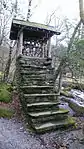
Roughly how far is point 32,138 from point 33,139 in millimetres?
53

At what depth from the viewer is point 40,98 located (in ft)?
19.9

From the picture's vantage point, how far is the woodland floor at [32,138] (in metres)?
4.31

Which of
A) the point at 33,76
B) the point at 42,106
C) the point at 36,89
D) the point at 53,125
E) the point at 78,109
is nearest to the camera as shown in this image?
the point at 53,125

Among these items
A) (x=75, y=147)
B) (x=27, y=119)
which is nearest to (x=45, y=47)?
(x=27, y=119)

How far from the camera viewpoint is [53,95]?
6266 mm

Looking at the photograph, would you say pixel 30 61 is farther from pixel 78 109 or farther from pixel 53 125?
pixel 53 125

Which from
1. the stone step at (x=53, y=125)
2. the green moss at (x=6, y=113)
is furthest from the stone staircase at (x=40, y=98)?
the green moss at (x=6, y=113)

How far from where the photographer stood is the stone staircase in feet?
17.2

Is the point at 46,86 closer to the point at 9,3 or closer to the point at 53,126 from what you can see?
the point at 53,126

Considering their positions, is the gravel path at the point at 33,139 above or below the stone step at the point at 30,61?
below

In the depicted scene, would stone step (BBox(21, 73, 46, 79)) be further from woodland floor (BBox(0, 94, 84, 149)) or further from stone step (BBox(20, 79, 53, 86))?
woodland floor (BBox(0, 94, 84, 149))

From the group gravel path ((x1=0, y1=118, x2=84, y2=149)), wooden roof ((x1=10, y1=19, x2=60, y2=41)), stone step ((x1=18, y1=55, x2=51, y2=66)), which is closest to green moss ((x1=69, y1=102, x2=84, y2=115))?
gravel path ((x1=0, y1=118, x2=84, y2=149))

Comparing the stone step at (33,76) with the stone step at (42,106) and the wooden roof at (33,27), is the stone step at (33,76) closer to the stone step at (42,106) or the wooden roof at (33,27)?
the stone step at (42,106)

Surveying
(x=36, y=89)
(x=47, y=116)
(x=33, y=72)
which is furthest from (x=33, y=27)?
(x=47, y=116)
